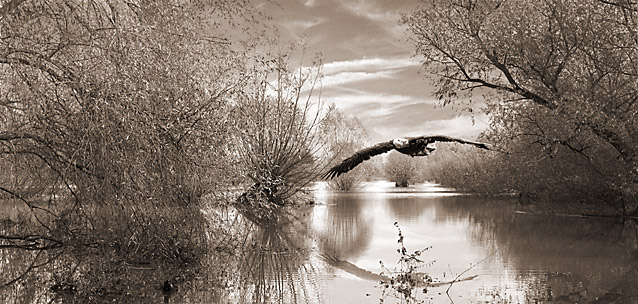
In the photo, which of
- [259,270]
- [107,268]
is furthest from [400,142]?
[107,268]

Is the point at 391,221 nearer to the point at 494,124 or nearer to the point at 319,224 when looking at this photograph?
the point at 319,224

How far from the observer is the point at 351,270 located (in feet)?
28.1

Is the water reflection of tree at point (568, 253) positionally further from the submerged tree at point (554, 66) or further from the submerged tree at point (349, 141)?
the submerged tree at point (349, 141)

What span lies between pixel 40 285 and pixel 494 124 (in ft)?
42.3

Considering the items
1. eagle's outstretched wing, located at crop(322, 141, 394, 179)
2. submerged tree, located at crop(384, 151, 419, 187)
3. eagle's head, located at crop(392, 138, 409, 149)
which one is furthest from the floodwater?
submerged tree, located at crop(384, 151, 419, 187)

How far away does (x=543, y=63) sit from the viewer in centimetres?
1444

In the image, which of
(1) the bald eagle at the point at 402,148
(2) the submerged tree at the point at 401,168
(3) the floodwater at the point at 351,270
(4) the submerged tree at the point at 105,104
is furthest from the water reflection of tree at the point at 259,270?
(2) the submerged tree at the point at 401,168

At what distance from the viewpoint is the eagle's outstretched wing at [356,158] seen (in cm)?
1218

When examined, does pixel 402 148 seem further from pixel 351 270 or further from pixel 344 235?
pixel 351 270

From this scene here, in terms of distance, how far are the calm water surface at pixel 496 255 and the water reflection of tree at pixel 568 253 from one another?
13 millimetres

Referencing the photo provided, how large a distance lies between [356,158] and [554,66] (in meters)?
6.45

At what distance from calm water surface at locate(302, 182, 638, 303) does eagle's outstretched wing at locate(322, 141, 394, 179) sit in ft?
5.24

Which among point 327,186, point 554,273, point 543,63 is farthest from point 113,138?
point 327,186

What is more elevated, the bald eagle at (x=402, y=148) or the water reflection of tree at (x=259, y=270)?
the bald eagle at (x=402, y=148)
